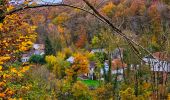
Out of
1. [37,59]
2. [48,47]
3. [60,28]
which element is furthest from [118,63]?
[60,28]

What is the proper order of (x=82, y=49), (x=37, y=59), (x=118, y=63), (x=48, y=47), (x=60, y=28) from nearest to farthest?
1. (x=118, y=63)
2. (x=37, y=59)
3. (x=48, y=47)
4. (x=82, y=49)
5. (x=60, y=28)

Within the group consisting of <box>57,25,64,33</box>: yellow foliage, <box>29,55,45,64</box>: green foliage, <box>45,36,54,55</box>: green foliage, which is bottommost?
<box>29,55,45,64</box>: green foliage

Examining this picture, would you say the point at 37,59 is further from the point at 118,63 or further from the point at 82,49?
the point at 118,63

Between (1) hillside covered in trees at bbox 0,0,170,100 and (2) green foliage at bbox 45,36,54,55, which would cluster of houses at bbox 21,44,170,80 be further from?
(2) green foliage at bbox 45,36,54,55

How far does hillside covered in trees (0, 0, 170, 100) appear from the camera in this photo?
3986 mm

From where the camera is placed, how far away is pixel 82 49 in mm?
52250

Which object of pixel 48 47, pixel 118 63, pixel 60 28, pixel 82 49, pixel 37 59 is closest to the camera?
pixel 118 63

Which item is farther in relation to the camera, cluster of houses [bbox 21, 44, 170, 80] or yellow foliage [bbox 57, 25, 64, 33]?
yellow foliage [bbox 57, 25, 64, 33]

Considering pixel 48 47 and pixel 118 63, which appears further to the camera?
pixel 48 47

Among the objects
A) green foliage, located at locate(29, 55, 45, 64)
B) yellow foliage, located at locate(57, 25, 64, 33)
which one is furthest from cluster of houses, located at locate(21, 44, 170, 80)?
yellow foliage, located at locate(57, 25, 64, 33)

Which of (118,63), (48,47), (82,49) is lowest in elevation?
(118,63)

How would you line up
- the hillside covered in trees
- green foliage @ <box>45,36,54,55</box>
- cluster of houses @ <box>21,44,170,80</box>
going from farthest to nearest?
1. green foliage @ <box>45,36,54,55</box>
2. cluster of houses @ <box>21,44,170,80</box>
3. the hillside covered in trees

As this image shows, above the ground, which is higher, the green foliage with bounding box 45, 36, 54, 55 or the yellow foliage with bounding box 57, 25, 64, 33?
the yellow foliage with bounding box 57, 25, 64, 33

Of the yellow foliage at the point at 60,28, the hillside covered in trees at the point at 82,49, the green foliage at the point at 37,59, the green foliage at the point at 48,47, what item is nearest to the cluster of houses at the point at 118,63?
the hillside covered in trees at the point at 82,49
